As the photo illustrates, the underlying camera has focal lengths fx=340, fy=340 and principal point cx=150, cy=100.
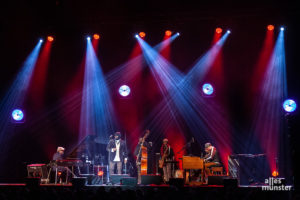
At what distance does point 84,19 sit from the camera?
1375cm

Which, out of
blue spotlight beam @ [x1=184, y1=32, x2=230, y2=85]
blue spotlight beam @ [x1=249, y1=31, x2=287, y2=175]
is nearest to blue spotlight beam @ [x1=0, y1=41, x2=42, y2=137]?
blue spotlight beam @ [x1=184, y1=32, x2=230, y2=85]

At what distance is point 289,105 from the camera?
13953 millimetres

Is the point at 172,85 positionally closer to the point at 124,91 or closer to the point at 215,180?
the point at 124,91

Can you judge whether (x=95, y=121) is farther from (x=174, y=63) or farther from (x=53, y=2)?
(x=53, y=2)

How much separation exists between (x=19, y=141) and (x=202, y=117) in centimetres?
807

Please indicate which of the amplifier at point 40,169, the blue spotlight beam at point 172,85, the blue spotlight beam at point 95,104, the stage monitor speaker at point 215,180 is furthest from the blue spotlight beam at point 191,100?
the amplifier at point 40,169

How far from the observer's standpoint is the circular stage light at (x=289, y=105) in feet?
45.5

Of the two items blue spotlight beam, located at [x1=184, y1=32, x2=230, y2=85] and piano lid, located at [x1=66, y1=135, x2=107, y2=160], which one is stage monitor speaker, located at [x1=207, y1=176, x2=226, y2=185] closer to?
piano lid, located at [x1=66, y1=135, x2=107, y2=160]

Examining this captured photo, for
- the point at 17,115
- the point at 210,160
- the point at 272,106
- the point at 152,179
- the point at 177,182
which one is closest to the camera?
the point at 177,182

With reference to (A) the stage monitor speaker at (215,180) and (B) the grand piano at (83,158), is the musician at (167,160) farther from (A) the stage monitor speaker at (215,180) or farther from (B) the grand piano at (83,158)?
(B) the grand piano at (83,158)

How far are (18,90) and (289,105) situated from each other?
459 inches

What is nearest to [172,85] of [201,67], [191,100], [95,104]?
[191,100]

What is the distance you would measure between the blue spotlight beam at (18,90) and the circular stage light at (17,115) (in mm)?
214

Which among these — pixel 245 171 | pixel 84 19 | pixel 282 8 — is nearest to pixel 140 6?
pixel 84 19
